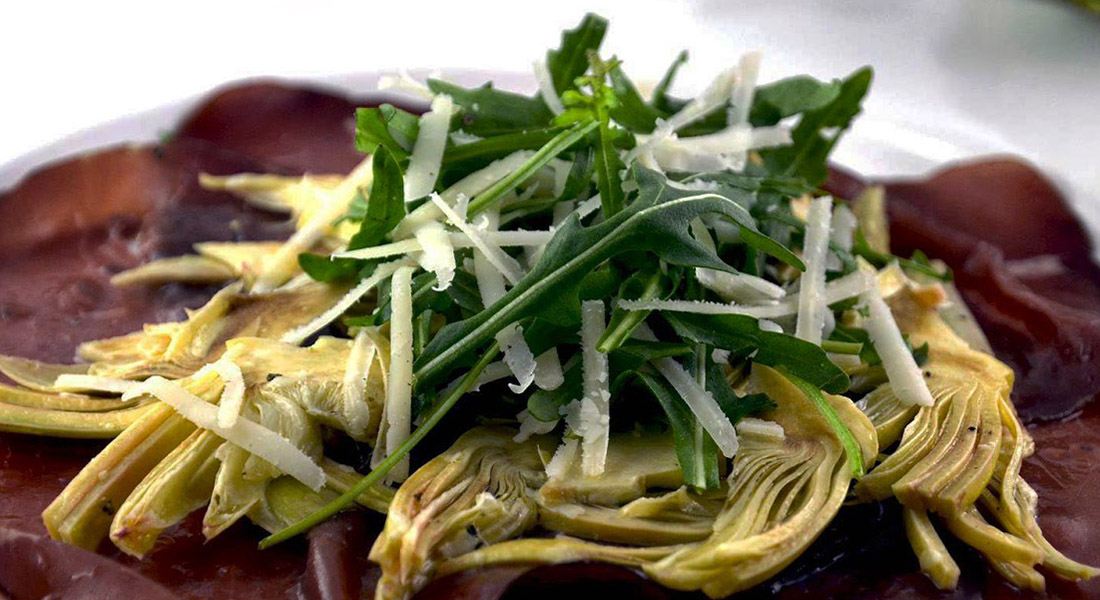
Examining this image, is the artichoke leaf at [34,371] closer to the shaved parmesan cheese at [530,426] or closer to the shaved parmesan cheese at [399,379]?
the shaved parmesan cheese at [399,379]

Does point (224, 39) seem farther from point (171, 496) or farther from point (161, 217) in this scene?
point (171, 496)

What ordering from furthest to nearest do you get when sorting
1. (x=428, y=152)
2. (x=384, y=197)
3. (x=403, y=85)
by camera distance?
(x=403, y=85) → (x=428, y=152) → (x=384, y=197)

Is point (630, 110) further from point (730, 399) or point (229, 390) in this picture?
point (229, 390)

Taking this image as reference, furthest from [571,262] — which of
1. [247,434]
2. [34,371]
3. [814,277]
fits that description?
[34,371]

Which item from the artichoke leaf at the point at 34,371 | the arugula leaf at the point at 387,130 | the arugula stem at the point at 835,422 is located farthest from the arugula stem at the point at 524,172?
the artichoke leaf at the point at 34,371

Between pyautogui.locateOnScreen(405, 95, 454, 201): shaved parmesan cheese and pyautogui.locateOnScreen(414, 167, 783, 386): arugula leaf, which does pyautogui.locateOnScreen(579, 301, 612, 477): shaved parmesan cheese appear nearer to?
pyautogui.locateOnScreen(414, 167, 783, 386): arugula leaf

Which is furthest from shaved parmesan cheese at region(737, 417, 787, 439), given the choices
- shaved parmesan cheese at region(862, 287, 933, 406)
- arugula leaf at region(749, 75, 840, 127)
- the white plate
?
the white plate
